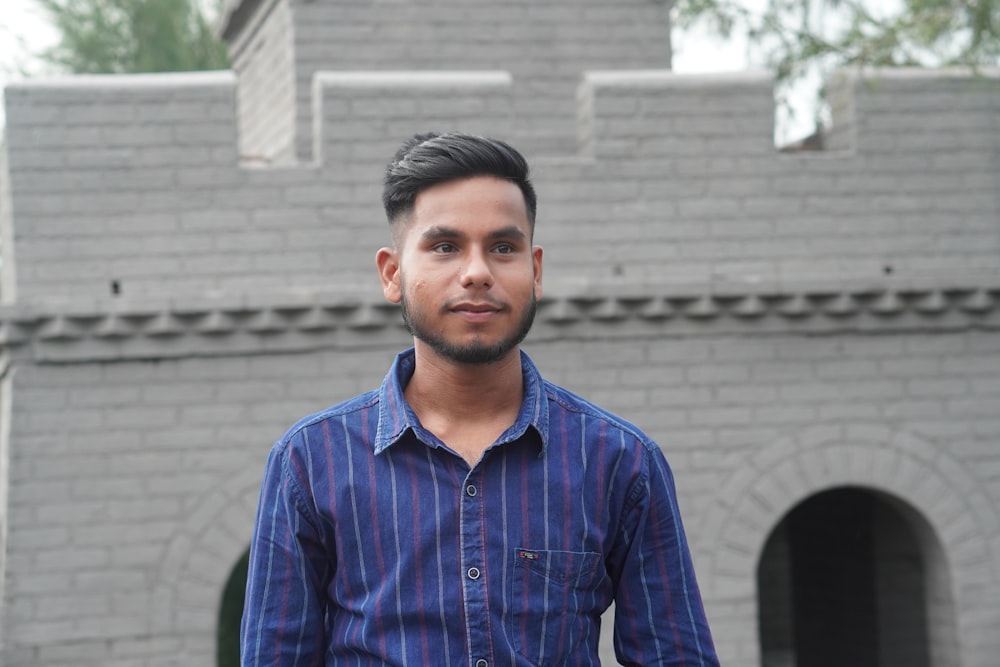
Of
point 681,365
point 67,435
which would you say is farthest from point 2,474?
point 681,365

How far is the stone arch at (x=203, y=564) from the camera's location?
A: 7277 mm

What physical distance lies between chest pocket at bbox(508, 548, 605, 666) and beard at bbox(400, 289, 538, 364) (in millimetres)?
358

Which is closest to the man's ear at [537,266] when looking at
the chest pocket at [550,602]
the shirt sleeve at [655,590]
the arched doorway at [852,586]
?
the shirt sleeve at [655,590]

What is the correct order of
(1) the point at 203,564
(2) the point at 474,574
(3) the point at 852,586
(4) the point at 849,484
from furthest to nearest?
(3) the point at 852,586, (4) the point at 849,484, (1) the point at 203,564, (2) the point at 474,574

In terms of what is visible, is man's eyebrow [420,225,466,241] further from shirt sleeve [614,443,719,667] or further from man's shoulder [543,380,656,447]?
shirt sleeve [614,443,719,667]

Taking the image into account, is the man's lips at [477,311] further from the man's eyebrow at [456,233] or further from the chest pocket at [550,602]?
the chest pocket at [550,602]

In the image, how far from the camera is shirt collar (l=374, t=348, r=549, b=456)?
2295 millimetres

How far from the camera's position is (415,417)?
91.6 inches

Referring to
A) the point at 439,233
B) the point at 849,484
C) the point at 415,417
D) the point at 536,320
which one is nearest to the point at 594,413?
the point at 415,417

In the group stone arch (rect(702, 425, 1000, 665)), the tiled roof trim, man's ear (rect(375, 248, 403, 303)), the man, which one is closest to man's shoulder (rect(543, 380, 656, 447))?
the man

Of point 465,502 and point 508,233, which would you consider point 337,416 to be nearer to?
point 465,502

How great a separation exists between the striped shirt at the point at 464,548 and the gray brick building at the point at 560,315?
516cm

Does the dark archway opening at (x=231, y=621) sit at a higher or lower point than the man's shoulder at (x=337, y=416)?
lower

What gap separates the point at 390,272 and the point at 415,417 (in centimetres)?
38
